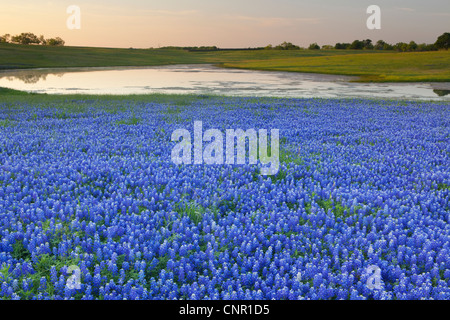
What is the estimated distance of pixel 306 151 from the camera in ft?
33.2

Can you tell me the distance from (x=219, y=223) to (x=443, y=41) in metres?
158

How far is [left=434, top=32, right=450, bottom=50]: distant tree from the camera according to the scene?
135 metres

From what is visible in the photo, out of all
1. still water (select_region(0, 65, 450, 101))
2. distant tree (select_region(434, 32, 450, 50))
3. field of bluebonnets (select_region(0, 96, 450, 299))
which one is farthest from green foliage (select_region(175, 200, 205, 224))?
distant tree (select_region(434, 32, 450, 50))

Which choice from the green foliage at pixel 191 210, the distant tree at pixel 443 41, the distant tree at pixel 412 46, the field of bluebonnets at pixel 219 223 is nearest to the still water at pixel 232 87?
the field of bluebonnets at pixel 219 223

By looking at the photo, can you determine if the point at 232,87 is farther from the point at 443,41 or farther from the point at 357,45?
the point at 357,45

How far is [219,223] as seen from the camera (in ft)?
17.5

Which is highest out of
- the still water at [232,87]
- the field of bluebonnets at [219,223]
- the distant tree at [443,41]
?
the distant tree at [443,41]

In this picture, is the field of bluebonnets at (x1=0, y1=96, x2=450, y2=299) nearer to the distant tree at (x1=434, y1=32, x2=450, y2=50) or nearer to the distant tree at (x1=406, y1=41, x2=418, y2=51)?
the distant tree at (x1=434, y1=32, x2=450, y2=50)

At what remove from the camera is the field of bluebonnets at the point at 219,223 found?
3.93 metres

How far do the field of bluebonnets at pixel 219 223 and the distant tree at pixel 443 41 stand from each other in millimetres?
149765

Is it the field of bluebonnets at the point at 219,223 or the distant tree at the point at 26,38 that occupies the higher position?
the distant tree at the point at 26,38

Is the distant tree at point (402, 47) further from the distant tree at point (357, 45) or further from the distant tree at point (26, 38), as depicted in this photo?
the distant tree at point (26, 38)

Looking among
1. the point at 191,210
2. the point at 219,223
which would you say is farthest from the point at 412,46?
the point at 219,223

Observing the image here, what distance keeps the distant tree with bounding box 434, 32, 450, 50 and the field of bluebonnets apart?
491ft
